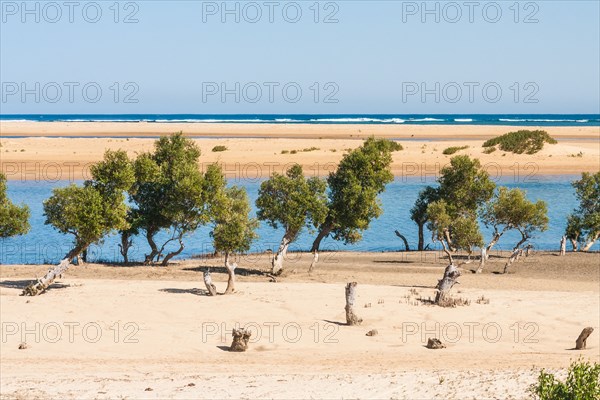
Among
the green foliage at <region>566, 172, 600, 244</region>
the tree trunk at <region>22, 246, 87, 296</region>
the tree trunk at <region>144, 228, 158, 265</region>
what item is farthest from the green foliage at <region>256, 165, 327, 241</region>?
the green foliage at <region>566, 172, 600, 244</region>

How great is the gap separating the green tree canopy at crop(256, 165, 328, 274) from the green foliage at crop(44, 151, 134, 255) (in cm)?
612

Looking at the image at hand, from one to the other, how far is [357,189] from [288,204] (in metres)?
3.66

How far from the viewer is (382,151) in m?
36.5

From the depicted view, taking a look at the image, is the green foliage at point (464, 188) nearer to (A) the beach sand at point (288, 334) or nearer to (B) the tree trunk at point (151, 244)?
(A) the beach sand at point (288, 334)

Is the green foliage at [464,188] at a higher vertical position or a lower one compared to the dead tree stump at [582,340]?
higher

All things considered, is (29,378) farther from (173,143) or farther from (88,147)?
(88,147)

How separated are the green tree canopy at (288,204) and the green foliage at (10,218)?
31.5 feet

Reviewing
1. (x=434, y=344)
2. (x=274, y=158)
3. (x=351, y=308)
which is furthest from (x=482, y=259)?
(x=274, y=158)

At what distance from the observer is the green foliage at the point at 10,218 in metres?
32.5

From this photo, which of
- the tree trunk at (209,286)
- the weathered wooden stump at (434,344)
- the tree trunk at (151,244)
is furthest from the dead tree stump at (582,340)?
the tree trunk at (151,244)

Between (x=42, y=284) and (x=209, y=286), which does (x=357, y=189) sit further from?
(x=42, y=284)

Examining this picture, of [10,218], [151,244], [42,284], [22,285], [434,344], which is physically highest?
[10,218]

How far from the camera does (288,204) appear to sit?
106 feet

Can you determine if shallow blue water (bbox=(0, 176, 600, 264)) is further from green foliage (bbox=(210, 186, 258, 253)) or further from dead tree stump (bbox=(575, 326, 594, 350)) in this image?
dead tree stump (bbox=(575, 326, 594, 350))
